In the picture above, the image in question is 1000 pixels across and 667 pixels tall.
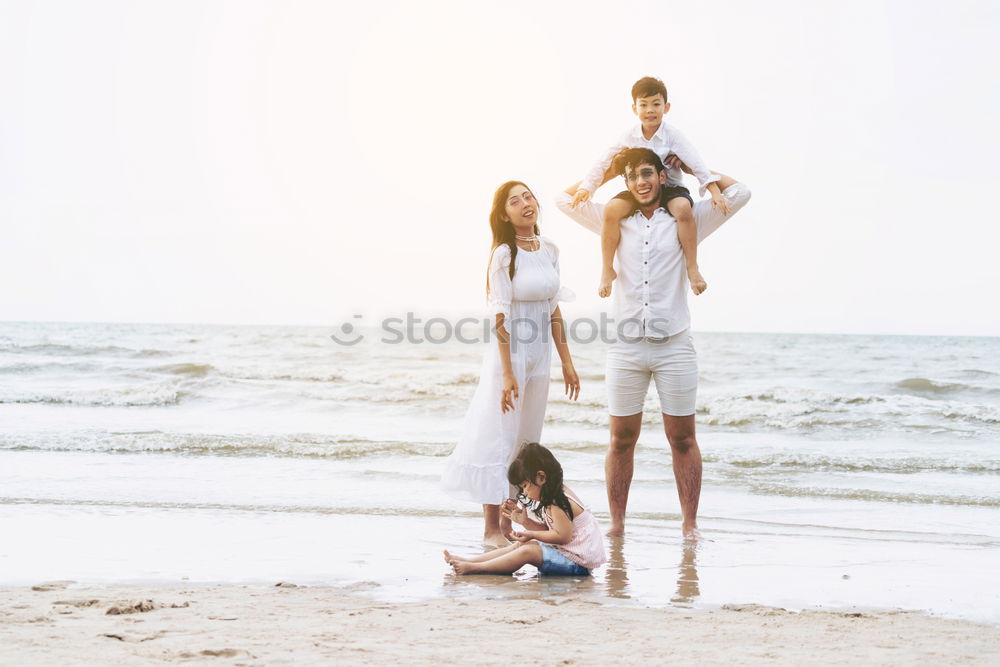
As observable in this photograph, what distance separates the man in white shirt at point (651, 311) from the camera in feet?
16.0

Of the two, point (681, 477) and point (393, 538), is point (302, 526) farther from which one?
point (681, 477)

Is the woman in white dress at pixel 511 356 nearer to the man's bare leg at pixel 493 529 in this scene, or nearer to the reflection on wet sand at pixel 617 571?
the man's bare leg at pixel 493 529

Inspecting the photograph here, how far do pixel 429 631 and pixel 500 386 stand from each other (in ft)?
5.83

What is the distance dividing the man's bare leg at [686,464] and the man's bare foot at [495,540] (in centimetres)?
103

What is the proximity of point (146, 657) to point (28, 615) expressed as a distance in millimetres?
777

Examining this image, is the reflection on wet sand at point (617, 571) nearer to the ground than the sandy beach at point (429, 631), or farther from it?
nearer to the ground

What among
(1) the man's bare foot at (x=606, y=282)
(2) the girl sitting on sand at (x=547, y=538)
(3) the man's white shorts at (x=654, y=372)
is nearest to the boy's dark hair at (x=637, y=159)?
(1) the man's bare foot at (x=606, y=282)

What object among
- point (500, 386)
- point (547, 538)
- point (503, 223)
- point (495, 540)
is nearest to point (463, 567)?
point (547, 538)

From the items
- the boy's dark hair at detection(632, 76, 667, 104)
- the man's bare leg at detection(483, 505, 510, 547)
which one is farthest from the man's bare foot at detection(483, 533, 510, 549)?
the boy's dark hair at detection(632, 76, 667, 104)

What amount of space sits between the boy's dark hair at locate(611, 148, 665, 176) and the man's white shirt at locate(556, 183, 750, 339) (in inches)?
10.3

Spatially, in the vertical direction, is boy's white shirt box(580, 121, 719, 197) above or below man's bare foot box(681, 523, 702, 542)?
above

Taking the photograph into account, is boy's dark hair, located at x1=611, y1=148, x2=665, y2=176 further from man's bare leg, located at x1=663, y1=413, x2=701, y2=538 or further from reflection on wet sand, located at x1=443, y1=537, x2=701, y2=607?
reflection on wet sand, located at x1=443, y1=537, x2=701, y2=607

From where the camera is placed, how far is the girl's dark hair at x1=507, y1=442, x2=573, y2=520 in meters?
4.12

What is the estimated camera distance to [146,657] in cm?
272
